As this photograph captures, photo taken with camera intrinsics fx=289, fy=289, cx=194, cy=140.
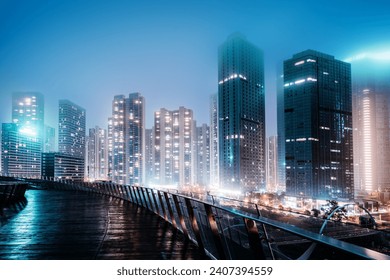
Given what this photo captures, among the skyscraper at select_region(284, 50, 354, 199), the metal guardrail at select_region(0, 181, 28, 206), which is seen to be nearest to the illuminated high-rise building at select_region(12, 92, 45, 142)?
the skyscraper at select_region(284, 50, 354, 199)

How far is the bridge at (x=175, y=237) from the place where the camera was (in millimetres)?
2363

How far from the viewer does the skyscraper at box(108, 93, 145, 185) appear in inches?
5477

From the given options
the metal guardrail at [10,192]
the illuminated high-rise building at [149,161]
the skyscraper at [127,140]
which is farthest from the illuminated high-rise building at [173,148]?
the metal guardrail at [10,192]

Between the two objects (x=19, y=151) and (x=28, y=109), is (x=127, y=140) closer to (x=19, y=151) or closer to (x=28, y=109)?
(x=19, y=151)

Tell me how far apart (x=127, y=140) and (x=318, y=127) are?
91.6 m

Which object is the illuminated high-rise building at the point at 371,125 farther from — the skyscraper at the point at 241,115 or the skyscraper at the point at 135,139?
the skyscraper at the point at 135,139

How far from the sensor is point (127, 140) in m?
143

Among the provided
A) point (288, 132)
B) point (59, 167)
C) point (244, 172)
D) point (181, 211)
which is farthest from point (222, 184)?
point (181, 211)

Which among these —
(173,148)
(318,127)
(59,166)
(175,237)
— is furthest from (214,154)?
(175,237)

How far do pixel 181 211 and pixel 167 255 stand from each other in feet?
5.60

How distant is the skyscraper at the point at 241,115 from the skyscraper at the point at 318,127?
15168 millimetres

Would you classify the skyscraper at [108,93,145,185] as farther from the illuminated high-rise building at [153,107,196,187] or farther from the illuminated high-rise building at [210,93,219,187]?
the illuminated high-rise building at [210,93,219,187]
